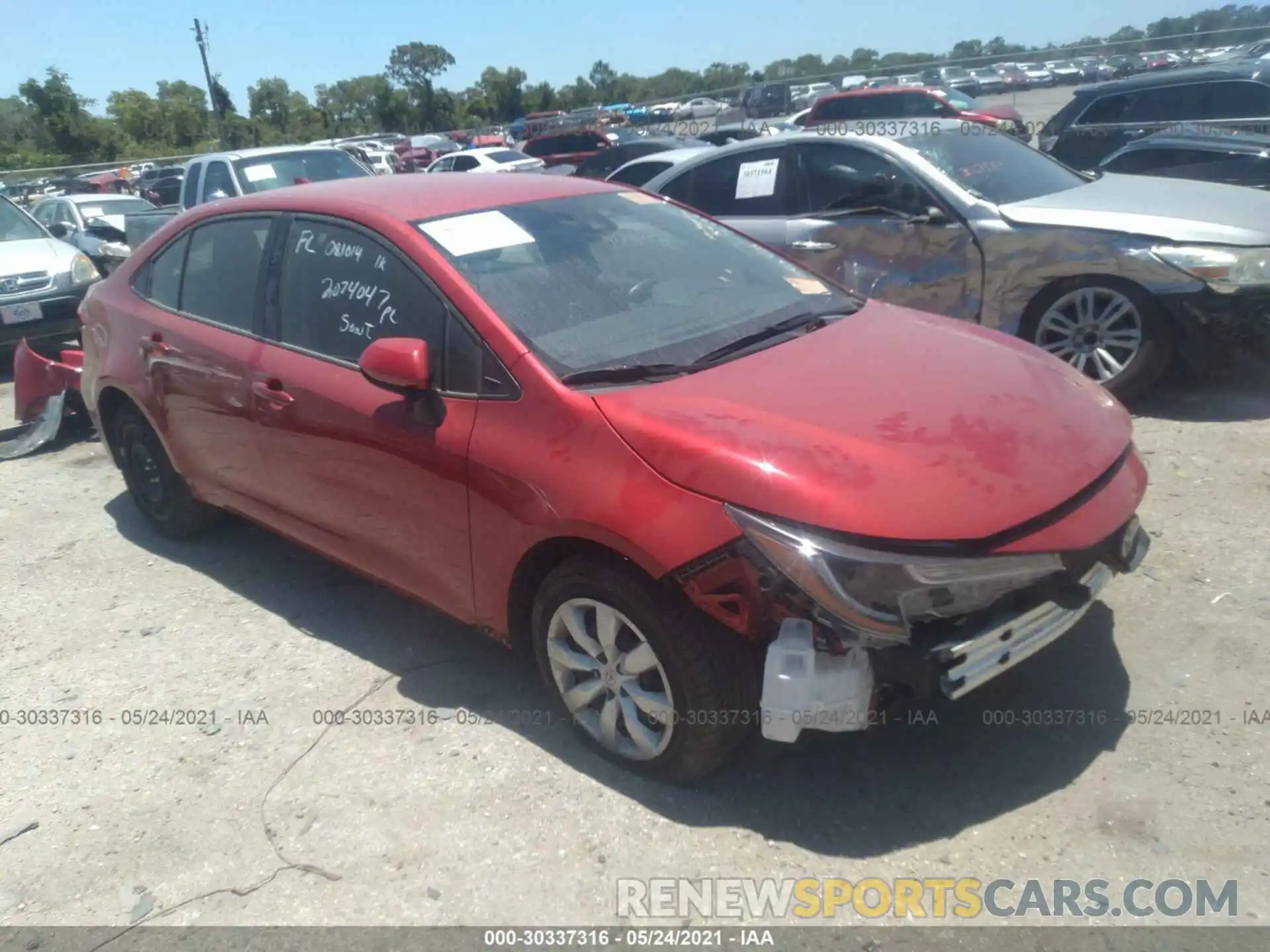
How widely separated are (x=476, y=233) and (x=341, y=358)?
0.66m

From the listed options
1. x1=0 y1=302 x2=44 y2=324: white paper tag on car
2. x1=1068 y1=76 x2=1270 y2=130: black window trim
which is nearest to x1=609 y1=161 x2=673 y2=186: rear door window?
x1=0 y1=302 x2=44 y2=324: white paper tag on car

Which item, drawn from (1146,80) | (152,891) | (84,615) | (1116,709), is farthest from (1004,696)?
(1146,80)

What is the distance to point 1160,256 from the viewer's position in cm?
523

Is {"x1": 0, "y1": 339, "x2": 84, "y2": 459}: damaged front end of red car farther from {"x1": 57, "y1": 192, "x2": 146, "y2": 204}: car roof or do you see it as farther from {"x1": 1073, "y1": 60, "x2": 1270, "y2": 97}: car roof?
{"x1": 1073, "y1": 60, "x2": 1270, "y2": 97}: car roof

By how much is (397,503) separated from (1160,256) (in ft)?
13.5

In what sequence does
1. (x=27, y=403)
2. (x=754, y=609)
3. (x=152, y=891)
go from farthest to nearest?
1. (x=27, y=403)
2. (x=152, y=891)
3. (x=754, y=609)

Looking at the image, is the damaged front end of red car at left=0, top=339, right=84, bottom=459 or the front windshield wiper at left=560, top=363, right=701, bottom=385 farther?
the damaged front end of red car at left=0, top=339, right=84, bottom=459

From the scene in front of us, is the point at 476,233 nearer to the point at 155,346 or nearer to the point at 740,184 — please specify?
the point at 155,346

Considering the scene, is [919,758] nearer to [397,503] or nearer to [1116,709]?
[1116,709]

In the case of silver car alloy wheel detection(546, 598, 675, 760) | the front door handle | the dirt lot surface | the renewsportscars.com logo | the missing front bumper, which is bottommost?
the renewsportscars.com logo

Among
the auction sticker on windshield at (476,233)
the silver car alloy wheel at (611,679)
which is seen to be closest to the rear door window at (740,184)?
the auction sticker on windshield at (476,233)

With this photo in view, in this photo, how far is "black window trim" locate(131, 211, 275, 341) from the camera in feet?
13.1

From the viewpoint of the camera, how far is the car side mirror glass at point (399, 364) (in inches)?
123

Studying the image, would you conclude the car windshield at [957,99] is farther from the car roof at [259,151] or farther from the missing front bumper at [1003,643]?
the missing front bumper at [1003,643]
